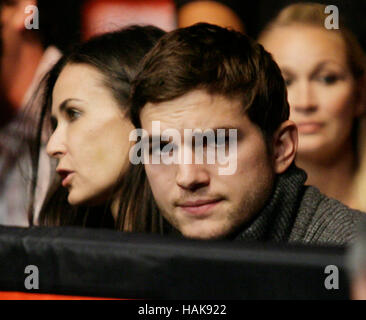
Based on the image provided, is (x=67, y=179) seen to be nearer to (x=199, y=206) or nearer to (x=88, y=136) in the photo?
(x=88, y=136)

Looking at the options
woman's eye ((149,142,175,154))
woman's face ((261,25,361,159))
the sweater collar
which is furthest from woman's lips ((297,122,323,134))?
woman's eye ((149,142,175,154))

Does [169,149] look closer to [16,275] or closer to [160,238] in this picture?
[160,238]

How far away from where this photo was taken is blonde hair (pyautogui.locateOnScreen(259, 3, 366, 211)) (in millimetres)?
1220

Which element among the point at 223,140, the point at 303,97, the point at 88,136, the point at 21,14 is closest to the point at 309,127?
the point at 303,97

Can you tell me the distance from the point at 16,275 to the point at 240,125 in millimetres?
383

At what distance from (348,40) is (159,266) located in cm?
64

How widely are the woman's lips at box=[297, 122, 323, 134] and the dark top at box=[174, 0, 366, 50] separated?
7.0 inches

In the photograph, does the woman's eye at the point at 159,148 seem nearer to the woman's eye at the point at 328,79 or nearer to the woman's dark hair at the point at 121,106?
the woman's dark hair at the point at 121,106

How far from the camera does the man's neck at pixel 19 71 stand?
1451 mm

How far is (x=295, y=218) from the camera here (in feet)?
3.25

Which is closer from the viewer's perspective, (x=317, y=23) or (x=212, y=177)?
(x=212, y=177)

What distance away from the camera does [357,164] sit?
4.20ft
